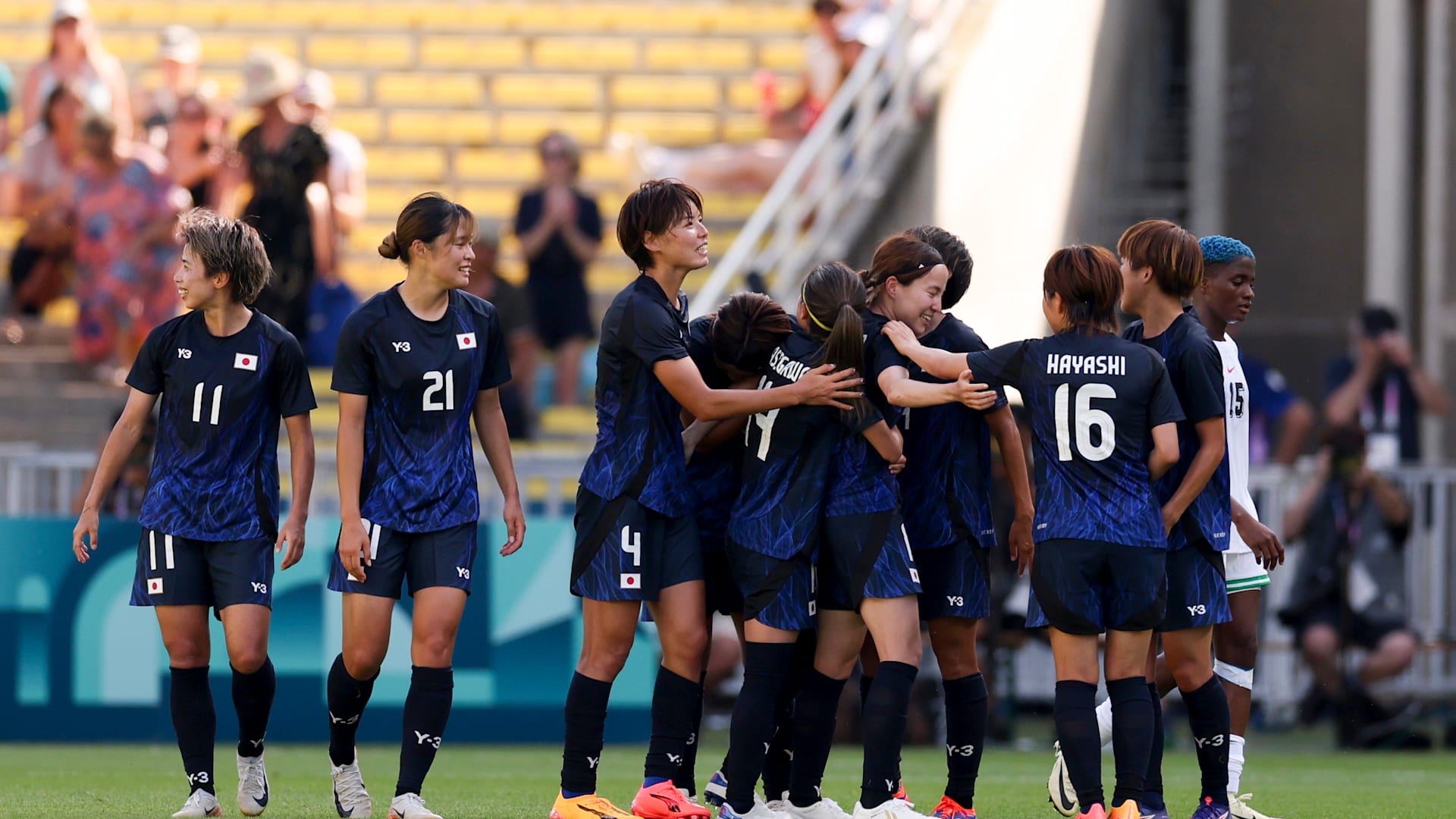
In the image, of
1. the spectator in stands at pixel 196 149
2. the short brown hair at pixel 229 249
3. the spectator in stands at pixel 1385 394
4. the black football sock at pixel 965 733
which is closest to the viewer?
the black football sock at pixel 965 733

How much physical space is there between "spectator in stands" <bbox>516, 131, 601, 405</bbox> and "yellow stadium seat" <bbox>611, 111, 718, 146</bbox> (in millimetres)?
2930

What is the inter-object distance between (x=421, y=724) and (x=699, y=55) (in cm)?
1141

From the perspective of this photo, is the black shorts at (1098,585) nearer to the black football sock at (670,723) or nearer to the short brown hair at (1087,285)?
the short brown hair at (1087,285)

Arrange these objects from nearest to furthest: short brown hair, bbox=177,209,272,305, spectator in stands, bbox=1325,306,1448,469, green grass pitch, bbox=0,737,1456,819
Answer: short brown hair, bbox=177,209,272,305, green grass pitch, bbox=0,737,1456,819, spectator in stands, bbox=1325,306,1448,469

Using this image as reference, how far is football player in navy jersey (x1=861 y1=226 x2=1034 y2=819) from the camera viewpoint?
6.87m

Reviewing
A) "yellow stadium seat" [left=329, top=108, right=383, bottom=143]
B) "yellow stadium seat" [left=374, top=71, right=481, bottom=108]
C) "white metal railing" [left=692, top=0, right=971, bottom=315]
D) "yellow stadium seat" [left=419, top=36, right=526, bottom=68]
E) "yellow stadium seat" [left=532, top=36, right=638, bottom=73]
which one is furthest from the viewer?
"yellow stadium seat" [left=419, top=36, right=526, bottom=68]

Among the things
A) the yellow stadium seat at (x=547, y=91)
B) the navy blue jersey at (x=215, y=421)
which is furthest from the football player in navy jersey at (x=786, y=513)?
the yellow stadium seat at (x=547, y=91)

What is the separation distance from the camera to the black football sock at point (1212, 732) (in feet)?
22.3

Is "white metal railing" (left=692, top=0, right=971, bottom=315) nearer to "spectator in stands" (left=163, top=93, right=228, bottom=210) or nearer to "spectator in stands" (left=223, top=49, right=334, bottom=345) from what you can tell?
"spectator in stands" (left=223, top=49, right=334, bottom=345)

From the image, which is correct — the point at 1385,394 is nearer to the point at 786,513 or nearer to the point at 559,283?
the point at 559,283

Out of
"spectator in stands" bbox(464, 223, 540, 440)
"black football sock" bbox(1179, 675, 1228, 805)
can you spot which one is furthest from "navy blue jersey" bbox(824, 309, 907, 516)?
"spectator in stands" bbox(464, 223, 540, 440)

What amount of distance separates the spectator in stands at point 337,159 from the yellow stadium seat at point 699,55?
3.83 m

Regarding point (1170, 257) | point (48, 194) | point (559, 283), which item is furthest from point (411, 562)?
point (48, 194)

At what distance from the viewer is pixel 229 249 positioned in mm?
7031
